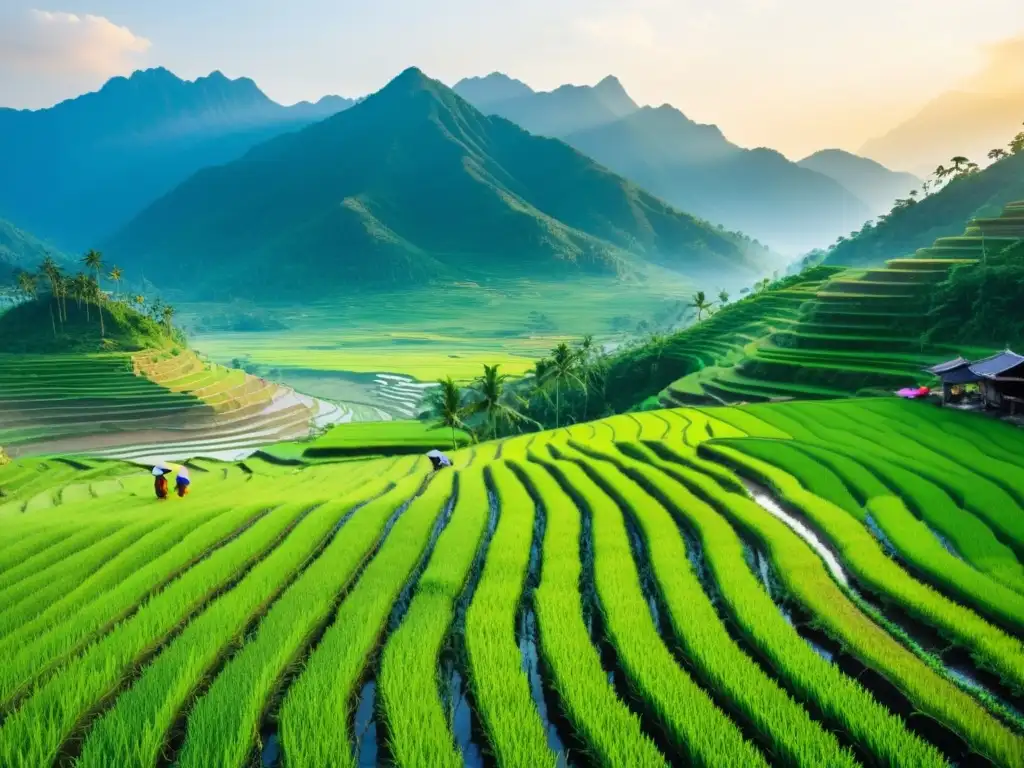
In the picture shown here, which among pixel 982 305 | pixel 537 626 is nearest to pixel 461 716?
pixel 537 626

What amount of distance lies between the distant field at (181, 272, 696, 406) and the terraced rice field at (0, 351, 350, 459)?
733 inches

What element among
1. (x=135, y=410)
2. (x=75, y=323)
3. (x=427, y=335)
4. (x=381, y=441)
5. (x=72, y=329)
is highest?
(x=75, y=323)

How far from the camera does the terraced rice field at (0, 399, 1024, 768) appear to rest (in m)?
6.25

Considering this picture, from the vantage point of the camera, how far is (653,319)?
554ft

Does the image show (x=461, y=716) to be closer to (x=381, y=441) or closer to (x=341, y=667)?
(x=341, y=667)

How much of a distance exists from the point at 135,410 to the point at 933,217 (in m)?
123

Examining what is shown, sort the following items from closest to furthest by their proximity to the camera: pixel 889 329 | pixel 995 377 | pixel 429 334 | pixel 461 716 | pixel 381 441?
pixel 461 716 < pixel 995 377 < pixel 381 441 < pixel 889 329 < pixel 429 334

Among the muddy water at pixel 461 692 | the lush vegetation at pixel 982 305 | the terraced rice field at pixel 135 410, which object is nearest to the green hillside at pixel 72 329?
the terraced rice field at pixel 135 410

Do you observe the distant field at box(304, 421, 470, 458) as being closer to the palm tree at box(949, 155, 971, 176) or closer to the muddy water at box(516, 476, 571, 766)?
the muddy water at box(516, 476, 571, 766)

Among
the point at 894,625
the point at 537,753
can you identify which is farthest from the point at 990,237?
the point at 537,753

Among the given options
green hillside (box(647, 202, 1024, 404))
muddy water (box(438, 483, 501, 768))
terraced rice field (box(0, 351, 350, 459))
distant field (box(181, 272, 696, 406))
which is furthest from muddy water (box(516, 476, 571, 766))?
distant field (box(181, 272, 696, 406))

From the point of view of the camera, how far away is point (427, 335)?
149 metres

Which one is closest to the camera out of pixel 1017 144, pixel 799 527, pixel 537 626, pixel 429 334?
pixel 537 626

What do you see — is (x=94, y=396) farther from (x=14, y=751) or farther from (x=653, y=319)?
(x=653, y=319)
